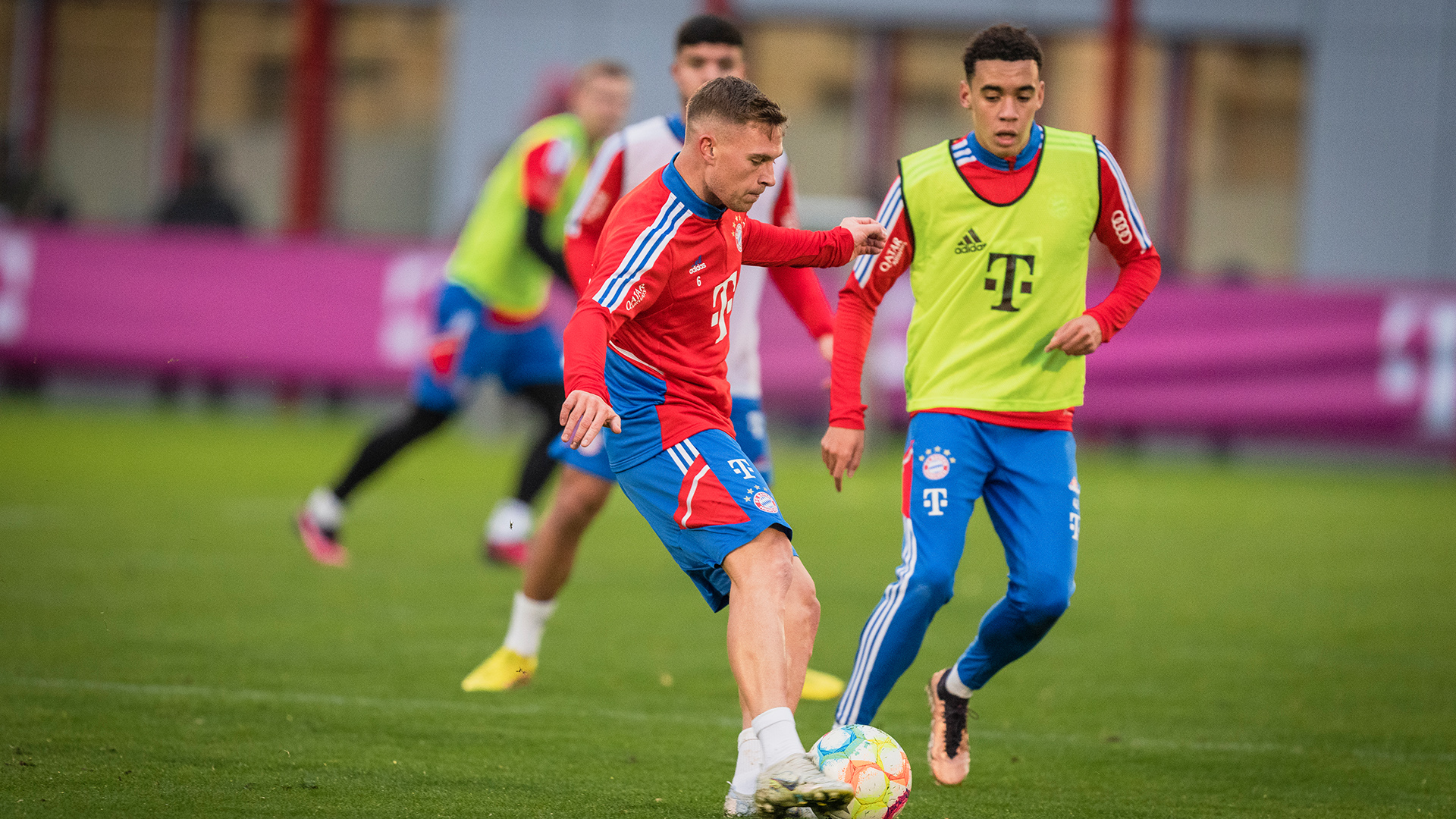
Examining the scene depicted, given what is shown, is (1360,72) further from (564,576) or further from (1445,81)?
(564,576)

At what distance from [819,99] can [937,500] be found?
1822cm

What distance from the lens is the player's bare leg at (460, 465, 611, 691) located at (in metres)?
5.88

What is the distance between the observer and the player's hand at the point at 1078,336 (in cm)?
476

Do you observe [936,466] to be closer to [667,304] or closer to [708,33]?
[667,304]

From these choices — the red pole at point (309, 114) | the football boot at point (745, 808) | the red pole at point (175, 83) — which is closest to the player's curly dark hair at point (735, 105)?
the football boot at point (745, 808)

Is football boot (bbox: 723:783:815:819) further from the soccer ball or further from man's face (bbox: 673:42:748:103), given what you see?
man's face (bbox: 673:42:748:103)

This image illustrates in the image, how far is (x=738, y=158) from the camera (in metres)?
4.35

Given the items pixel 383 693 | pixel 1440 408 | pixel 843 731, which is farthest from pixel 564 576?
pixel 1440 408

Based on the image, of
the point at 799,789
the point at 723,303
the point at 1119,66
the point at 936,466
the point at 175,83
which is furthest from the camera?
the point at 175,83

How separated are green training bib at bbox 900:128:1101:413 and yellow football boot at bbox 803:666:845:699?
4.86 ft

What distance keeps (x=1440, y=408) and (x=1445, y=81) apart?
8.30m

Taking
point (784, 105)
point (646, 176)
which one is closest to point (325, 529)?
point (646, 176)

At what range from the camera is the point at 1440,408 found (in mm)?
14031

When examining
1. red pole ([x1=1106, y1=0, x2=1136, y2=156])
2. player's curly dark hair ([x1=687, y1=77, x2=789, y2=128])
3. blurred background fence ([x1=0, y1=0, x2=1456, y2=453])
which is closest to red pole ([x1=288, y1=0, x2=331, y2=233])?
blurred background fence ([x1=0, y1=0, x2=1456, y2=453])
